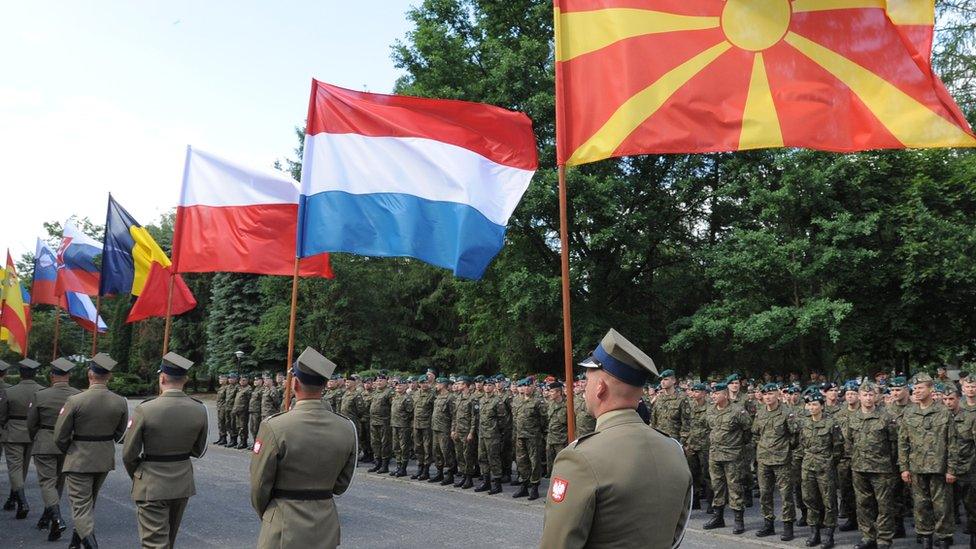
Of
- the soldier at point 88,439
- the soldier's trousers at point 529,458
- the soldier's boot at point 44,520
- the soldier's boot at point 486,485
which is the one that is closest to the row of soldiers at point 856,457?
the soldier's trousers at point 529,458

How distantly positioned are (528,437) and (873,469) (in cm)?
555

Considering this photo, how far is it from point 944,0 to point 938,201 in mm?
6095

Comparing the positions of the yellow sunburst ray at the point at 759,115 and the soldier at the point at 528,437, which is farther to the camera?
the soldier at the point at 528,437

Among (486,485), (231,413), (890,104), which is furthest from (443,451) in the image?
(890,104)

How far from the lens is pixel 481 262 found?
800 centimetres

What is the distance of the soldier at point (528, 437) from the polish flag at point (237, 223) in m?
4.77

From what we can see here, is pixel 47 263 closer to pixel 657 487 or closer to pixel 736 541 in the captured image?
pixel 736 541

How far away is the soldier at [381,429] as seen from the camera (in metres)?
16.5

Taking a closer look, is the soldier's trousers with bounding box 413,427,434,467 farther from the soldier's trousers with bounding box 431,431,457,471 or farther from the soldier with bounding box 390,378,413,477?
the soldier with bounding box 390,378,413,477

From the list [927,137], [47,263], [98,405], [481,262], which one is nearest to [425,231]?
[481,262]

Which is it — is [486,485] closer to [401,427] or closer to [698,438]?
[401,427]

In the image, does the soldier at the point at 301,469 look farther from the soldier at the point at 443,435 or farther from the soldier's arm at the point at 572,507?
the soldier at the point at 443,435

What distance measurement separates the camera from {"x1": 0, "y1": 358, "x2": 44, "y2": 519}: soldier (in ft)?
33.8

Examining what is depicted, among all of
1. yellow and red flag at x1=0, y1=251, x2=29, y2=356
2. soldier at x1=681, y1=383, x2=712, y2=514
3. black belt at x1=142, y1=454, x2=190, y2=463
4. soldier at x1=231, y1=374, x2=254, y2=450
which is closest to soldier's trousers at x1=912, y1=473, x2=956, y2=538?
soldier at x1=681, y1=383, x2=712, y2=514
